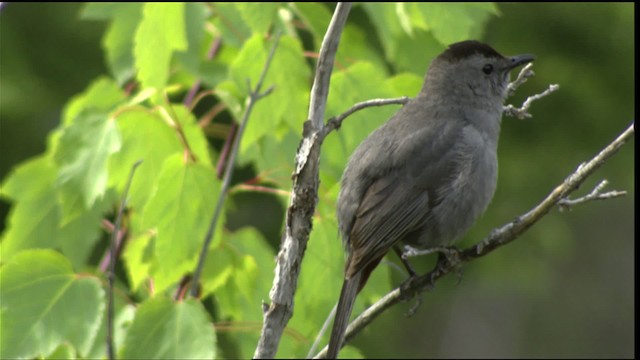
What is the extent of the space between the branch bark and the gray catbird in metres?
1.06

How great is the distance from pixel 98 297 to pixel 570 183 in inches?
68.4

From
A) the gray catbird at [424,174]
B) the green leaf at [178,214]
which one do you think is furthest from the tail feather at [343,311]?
the green leaf at [178,214]

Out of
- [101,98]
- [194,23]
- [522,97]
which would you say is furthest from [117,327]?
[522,97]

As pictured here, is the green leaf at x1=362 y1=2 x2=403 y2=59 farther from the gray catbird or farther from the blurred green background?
the blurred green background

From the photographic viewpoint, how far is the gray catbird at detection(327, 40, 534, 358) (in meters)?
4.25

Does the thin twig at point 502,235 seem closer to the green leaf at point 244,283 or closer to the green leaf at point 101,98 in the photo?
the green leaf at point 244,283

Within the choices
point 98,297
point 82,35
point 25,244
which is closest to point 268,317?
point 98,297

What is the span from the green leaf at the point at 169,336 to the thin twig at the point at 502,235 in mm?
441

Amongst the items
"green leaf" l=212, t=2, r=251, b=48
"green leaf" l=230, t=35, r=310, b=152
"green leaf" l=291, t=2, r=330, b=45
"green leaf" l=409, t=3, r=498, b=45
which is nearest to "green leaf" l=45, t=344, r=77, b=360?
"green leaf" l=230, t=35, r=310, b=152

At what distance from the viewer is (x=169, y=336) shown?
360 centimetres

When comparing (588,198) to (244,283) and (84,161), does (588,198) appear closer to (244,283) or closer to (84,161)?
(244,283)

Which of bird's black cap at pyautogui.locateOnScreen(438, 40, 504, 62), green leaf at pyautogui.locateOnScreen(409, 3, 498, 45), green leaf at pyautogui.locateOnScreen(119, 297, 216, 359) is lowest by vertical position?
green leaf at pyautogui.locateOnScreen(119, 297, 216, 359)

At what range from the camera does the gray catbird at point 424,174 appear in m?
4.25

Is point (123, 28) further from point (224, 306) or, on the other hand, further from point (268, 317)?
point (268, 317)
